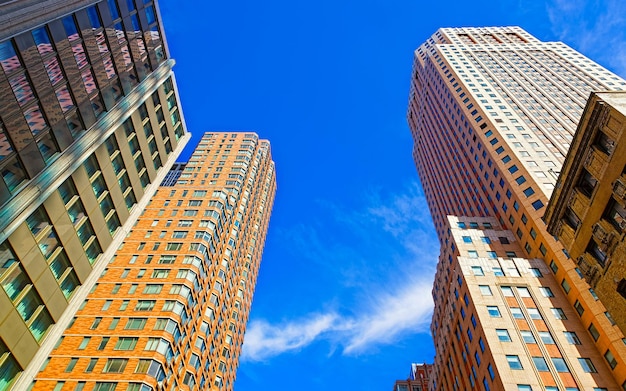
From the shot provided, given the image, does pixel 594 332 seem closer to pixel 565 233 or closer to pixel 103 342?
pixel 565 233

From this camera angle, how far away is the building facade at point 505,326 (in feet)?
123

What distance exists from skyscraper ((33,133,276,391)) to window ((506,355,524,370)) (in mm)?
36715

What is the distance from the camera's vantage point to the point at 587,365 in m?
38.2

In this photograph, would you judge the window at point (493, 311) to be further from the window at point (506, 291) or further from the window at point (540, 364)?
the window at point (540, 364)

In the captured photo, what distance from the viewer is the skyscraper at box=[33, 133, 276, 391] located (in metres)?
44.3

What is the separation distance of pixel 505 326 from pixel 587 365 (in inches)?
301

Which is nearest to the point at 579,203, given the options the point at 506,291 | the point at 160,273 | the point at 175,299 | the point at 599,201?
the point at 599,201

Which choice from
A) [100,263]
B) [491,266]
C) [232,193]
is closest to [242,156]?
[232,193]

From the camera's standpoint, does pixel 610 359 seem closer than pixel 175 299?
Yes

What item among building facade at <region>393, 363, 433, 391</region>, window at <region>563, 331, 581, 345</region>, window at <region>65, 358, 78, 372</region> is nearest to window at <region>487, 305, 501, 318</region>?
window at <region>563, 331, 581, 345</region>

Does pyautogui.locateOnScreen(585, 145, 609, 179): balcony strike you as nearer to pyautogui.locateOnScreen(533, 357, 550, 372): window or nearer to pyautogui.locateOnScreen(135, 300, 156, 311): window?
pyautogui.locateOnScreen(533, 357, 550, 372): window

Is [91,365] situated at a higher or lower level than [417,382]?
lower

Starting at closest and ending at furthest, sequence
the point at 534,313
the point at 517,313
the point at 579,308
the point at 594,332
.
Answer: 1. the point at 594,332
2. the point at 579,308
3. the point at 517,313
4. the point at 534,313

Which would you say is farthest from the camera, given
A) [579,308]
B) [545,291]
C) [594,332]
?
[545,291]
